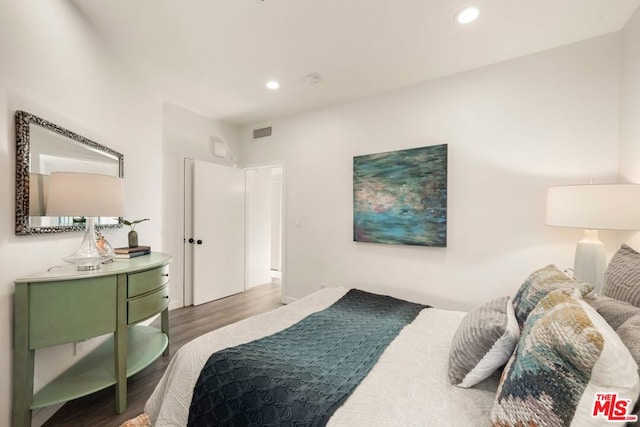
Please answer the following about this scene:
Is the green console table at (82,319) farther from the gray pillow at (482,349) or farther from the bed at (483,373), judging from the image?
the gray pillow at (482,349)

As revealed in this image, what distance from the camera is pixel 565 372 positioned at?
742 mm

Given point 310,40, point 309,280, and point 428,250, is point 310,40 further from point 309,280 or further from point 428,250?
point 309,280

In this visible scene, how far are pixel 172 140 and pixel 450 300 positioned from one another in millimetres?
3828

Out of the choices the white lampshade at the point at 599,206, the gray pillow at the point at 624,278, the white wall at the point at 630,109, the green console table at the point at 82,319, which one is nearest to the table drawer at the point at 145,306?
the green console table at the point at 82,319

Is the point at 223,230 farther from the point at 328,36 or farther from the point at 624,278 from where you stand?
the point at 624,278

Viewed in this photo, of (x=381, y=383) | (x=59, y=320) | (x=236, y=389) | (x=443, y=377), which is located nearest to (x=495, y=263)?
(x=443, y=377)

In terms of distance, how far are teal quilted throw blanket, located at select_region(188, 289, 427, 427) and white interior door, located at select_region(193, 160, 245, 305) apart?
271 cm

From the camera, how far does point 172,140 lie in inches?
146

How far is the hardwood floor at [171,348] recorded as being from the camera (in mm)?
1793

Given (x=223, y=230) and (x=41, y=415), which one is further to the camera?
(x=223, y=230)

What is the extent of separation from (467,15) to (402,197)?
1.63m

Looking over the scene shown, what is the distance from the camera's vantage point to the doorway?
3.90 metres

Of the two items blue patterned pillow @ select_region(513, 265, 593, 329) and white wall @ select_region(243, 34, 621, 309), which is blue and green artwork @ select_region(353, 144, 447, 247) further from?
blue patterned pillow @ select_region(513, 265, 593, 329)

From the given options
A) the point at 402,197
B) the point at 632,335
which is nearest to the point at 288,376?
the point at 632,335
